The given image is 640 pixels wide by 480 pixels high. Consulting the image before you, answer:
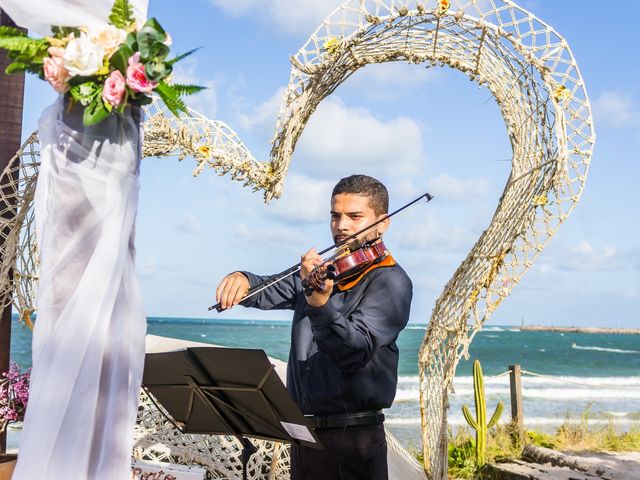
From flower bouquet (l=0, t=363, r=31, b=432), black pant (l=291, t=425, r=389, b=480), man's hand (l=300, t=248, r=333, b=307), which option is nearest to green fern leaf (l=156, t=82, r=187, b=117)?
man's hand (l=300, t=248, r=333, b=307)

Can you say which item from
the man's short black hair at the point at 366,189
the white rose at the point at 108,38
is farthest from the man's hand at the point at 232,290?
the white rose at the point at 108,38

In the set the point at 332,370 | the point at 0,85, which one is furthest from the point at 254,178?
the point at 332,370

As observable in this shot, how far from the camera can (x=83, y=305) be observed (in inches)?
91.1

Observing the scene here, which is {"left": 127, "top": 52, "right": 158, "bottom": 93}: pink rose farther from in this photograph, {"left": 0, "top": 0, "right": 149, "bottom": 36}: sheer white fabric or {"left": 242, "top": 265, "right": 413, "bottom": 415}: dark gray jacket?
{"left": 242, "top": 265, "right": 413, "bottom": 415}: dark gray jacket

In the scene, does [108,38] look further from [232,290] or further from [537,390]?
[537,390]

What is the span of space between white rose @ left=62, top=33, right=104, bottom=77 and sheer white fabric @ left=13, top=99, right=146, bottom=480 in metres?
0.18

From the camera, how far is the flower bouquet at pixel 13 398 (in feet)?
14.0

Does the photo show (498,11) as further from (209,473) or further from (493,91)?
(209,473)

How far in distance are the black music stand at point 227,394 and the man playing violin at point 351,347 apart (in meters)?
0.16

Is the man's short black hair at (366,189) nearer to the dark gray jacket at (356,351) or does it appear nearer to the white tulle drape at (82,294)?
the dark gray jacket at (356,351)

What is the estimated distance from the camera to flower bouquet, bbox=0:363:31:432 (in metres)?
4.25

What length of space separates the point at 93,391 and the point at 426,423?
3753 mm

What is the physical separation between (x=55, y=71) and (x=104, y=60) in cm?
15

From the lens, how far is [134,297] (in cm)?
246
